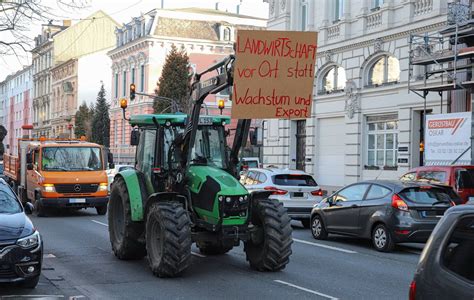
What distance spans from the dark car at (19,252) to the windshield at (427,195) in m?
7.31

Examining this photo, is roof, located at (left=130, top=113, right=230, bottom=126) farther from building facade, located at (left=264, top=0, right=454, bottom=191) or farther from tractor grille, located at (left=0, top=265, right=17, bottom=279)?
building facade, located at (left=264, top=0, right=454, bottom=191)

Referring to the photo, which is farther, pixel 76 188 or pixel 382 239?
pixel 76 188

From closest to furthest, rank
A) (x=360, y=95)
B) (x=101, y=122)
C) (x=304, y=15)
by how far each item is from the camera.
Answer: (x=360, y=95), (x=304, y=15), (x=101, y=122)

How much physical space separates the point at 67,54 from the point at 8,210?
7589 cm

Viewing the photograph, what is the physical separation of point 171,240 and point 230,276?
1.22 metres

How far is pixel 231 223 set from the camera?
32.2ft

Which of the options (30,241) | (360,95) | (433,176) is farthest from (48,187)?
(360,95)

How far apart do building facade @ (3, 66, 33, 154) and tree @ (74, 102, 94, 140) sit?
28.4 m

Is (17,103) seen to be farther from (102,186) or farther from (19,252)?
(19,252)

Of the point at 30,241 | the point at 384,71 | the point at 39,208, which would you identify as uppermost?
the point at 384,71

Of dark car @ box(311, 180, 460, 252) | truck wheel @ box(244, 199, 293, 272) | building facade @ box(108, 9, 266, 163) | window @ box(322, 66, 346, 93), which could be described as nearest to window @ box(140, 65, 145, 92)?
building facade @ box(108, 9, 266, 163)

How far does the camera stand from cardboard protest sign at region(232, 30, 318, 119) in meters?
9.37

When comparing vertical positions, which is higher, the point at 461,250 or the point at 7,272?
the point at 461,250

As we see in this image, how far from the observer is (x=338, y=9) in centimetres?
3116
